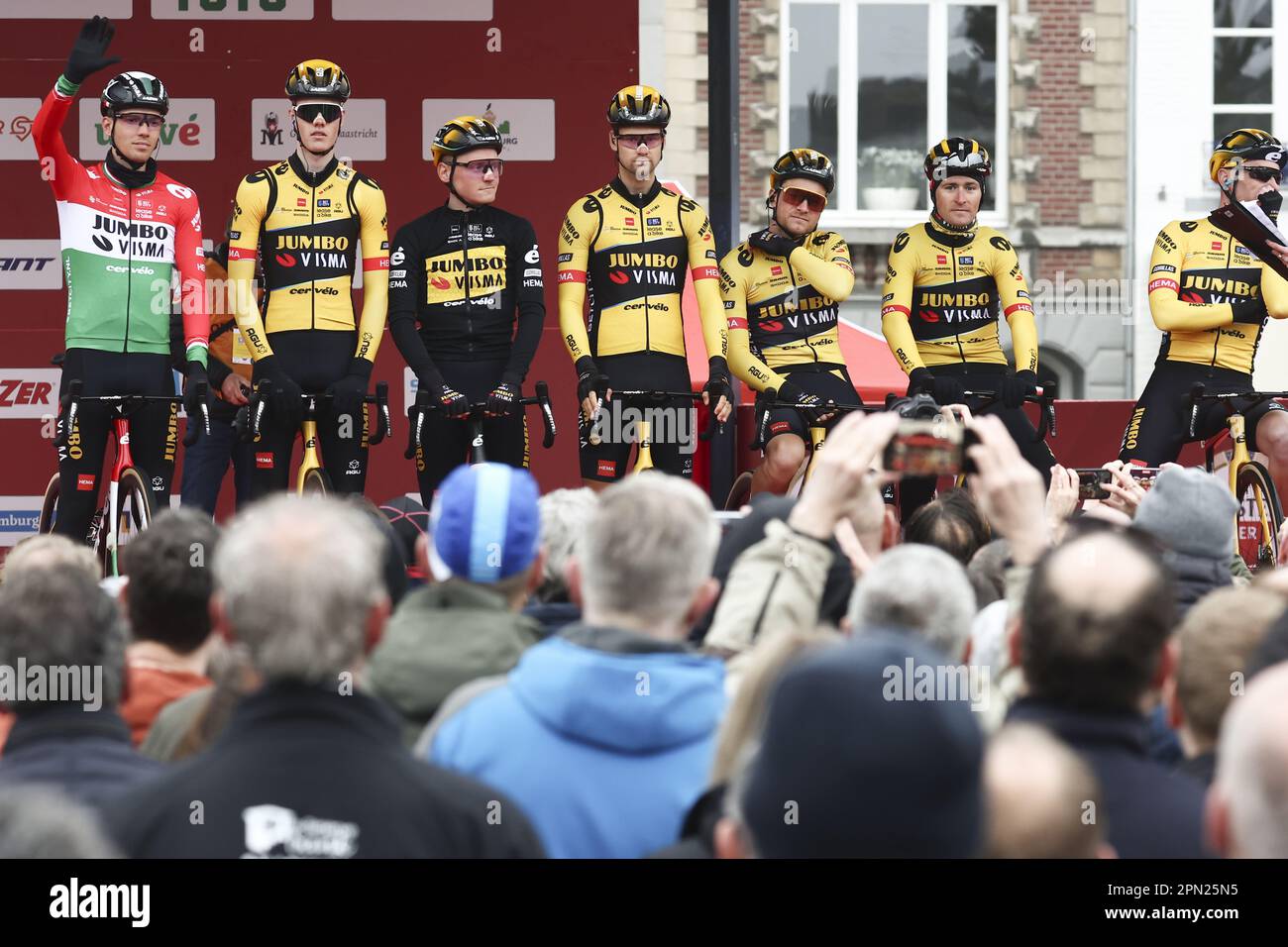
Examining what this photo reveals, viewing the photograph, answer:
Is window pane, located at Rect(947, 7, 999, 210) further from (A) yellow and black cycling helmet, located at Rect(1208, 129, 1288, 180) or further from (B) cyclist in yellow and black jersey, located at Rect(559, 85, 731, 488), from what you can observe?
(B) cyclist in yellow and black jersey, located at Rect(559, 85, 731, 488)

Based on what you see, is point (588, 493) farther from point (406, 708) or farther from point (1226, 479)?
point (1226, 479)

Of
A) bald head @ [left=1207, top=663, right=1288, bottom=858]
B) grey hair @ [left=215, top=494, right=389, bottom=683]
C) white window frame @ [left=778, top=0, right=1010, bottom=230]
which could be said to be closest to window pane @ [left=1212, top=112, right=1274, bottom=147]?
white window frame @ [left=778, top=0, right=1010, bottom=230]

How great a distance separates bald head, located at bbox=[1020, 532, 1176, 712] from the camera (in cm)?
267


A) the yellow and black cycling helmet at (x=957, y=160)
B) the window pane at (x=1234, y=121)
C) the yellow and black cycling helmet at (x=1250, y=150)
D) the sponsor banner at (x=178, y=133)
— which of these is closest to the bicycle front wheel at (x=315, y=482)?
the sponsor banner at (x=178, y=133)

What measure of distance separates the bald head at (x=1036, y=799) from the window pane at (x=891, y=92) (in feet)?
61.3

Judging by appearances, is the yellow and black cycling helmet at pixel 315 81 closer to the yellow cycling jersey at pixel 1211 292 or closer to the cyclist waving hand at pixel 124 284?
the cyclist waving hand at pixel 124 284

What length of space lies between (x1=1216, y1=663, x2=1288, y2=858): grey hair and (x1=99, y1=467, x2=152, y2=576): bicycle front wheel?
655cm

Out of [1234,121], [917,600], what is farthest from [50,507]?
[1234,121]

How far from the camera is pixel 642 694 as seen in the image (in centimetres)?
279

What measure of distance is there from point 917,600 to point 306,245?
588 centimetres

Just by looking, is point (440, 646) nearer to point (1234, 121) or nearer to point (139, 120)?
point (139, 120)

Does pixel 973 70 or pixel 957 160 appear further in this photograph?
pixel 973 70
